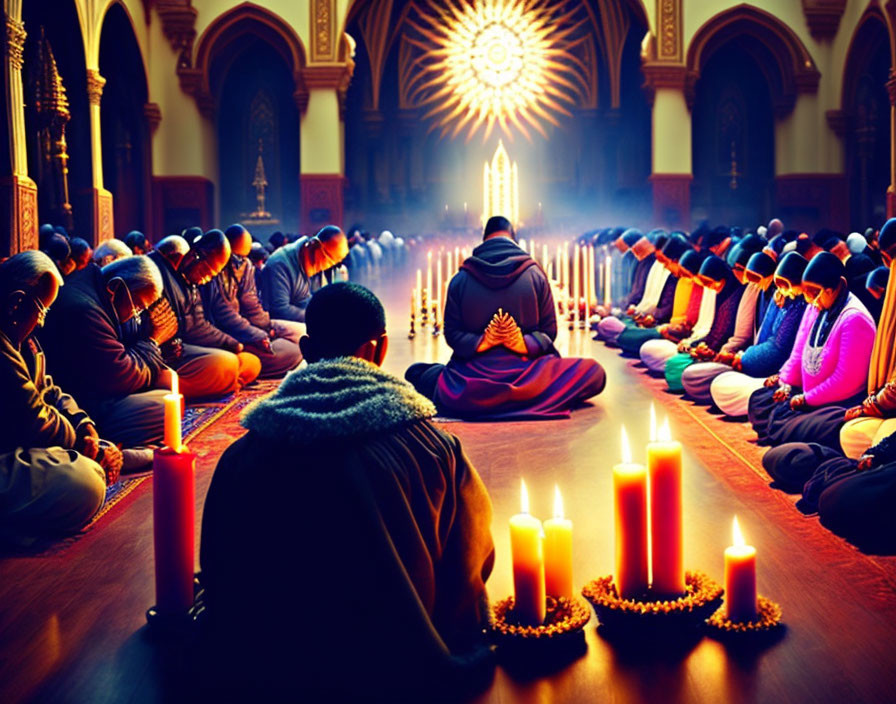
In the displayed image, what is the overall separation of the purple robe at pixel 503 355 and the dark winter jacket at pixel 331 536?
3.91 meters

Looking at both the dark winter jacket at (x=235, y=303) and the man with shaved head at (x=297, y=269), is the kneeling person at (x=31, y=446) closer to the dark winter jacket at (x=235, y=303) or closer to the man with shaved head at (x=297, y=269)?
the dark winter jacket at (x=235, y=303)

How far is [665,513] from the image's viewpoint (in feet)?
9.14

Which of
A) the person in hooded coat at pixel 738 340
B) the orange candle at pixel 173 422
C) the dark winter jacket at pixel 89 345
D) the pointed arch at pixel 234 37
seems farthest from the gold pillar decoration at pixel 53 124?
the orange candle at pixel 173 422

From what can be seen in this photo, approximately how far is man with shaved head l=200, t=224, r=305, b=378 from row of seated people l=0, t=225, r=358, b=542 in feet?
0.03

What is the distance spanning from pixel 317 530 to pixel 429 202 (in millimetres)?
18279

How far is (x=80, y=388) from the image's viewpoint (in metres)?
5.43

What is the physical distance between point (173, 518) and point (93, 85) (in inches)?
470

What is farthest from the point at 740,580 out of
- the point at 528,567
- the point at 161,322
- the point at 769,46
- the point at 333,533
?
the point at 769,46

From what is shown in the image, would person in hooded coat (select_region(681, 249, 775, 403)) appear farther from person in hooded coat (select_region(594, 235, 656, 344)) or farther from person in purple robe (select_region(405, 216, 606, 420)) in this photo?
person in hooded coat (select_region(594, 235, 656, 344))

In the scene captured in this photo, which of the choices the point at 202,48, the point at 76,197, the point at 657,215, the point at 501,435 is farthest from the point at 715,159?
the point at 501,435

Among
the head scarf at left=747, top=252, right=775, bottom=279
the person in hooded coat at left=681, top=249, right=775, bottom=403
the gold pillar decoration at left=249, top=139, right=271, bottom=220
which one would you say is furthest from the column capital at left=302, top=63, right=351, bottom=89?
A: the head scarf at left=747, top=252, right=775, bottom=279

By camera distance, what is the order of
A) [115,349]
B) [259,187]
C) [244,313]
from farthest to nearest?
1. [259,187]
2. [244,313]
3. [115,349]

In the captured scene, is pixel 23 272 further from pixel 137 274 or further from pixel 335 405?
pixel 335 405

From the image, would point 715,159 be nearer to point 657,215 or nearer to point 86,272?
point 657,215
